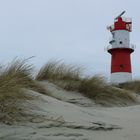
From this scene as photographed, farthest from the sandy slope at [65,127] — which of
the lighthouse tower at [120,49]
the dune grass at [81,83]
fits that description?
the lighthouse tower at [120,49]

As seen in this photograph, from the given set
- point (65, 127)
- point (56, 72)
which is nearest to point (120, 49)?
point (56, 72)

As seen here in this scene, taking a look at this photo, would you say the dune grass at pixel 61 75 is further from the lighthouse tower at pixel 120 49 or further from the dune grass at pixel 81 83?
the lighthouse tower at pixel 120 49

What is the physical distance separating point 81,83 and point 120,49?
2276 centimetres

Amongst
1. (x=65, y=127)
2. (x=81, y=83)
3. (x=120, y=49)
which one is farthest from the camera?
(x=120, y=49)

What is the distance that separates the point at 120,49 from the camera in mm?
30672

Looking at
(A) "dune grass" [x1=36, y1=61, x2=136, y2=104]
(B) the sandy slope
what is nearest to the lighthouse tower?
(A) "dune grass" [x1=36, y1=61, x2=136, y2=104]

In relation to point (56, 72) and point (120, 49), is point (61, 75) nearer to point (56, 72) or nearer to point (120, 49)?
point (56, 72)

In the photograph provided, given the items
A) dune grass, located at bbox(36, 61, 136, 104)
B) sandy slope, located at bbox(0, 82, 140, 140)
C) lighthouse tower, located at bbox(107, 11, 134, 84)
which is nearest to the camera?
sandy slope, located at bbox(0, 82, 140, 140)

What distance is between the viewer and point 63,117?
4391mm

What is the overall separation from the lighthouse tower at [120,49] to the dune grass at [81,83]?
66.2ft

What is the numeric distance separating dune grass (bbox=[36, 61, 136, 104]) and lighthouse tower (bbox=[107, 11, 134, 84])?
20166 mm

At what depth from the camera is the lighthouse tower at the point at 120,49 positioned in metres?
29.4

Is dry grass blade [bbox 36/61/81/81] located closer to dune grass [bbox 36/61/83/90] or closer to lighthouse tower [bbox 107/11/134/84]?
dune grass [bbox 36/61/83/90]

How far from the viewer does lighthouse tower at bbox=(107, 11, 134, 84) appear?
96.3 feet
